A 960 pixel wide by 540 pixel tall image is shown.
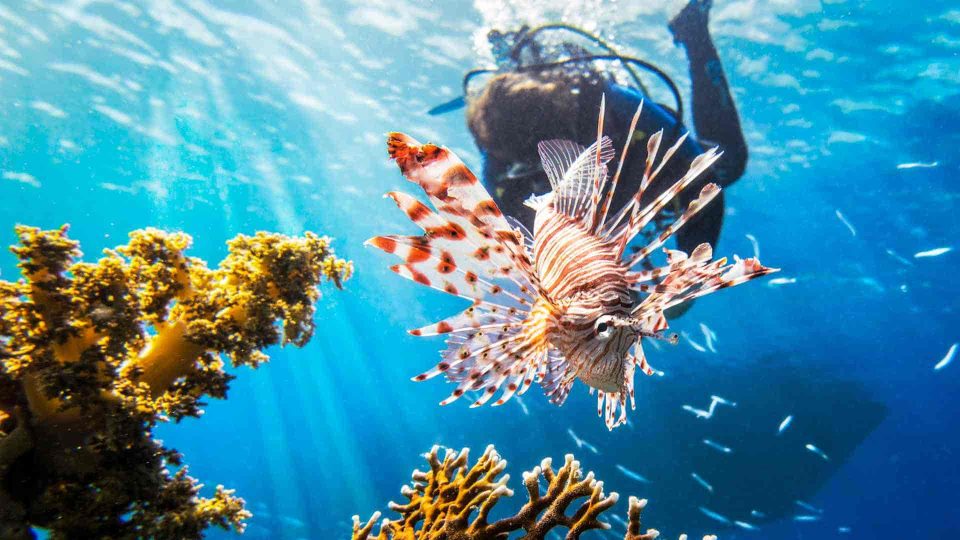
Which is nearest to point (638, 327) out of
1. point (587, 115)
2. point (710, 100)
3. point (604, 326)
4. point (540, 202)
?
point (604, 326)

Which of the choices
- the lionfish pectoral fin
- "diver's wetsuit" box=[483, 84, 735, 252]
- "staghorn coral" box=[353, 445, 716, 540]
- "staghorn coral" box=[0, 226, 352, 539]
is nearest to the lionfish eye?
"staghorn coral" box=[353, 445, 716, 540]

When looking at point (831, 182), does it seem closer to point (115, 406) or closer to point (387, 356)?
point (115, 406)

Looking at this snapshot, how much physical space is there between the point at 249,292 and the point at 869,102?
1409 cm

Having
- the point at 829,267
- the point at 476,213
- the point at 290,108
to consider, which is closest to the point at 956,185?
the point at 829,267

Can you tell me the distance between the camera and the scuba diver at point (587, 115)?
191 inches

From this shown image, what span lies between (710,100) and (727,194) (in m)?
10.1

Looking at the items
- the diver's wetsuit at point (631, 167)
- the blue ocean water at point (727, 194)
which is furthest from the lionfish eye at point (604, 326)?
the blue ocean water at point (727, 194)

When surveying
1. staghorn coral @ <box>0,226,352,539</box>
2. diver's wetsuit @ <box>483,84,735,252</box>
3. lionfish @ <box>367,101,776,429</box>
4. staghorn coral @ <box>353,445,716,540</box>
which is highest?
diver's wetsuit @ <box>483,84,735,252</box>

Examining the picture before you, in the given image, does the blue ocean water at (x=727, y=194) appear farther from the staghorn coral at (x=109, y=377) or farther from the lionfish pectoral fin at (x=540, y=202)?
the staghorn coral at (x=109, y=377)

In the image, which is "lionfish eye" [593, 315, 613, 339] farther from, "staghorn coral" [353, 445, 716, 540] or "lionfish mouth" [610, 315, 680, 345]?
"staghorn coral" [353, 445, 716, 540]

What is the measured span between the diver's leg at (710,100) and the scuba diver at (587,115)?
0.4 inches

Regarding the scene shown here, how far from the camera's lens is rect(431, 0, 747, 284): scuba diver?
4.85 meters

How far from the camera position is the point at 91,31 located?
471 inches

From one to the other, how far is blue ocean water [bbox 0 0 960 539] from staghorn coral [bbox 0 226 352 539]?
705cm
